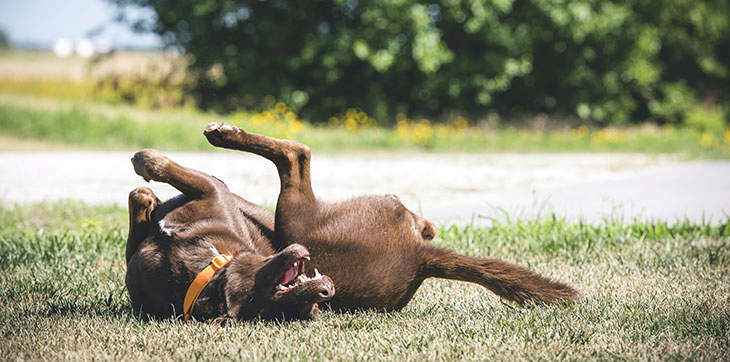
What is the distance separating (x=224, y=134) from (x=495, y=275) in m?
1.42

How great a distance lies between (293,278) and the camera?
279cm

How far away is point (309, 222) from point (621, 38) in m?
15.1

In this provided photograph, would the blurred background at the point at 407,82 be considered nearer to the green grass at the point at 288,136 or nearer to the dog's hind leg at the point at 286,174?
the green grass at the point at 288,136

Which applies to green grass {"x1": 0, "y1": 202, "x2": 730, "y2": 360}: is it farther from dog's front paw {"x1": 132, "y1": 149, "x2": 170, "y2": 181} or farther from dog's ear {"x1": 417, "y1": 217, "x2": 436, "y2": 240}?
dog's front paw {"x1": 132, "y1": 149, "x2": 170, "y2": 181}

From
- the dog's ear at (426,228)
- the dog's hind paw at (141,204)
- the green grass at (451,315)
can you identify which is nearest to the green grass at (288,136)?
the green grass at (451,315)

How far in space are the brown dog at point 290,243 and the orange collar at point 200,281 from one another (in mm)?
30

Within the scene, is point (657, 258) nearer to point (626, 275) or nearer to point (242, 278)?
point (626, 275)

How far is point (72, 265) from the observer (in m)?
4.15

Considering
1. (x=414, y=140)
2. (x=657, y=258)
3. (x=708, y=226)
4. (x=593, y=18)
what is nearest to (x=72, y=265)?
(x=657, y=258)

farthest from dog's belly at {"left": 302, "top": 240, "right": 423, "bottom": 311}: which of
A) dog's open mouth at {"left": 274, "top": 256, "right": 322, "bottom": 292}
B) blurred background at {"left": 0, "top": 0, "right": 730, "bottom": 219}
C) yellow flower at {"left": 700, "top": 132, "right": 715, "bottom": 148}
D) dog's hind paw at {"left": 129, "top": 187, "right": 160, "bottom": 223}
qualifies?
yellow flower at {"left": 700, "top": 132, "right": 715, "bottom": 148}

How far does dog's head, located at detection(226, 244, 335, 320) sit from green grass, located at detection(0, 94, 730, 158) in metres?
Result: 9.14

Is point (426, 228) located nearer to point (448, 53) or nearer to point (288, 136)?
point (288, 136)

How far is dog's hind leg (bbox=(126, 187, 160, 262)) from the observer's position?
3.12 m

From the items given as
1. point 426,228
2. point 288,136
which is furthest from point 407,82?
point 426,228
